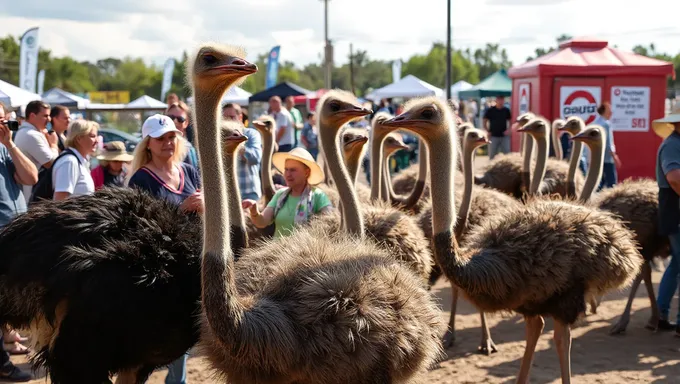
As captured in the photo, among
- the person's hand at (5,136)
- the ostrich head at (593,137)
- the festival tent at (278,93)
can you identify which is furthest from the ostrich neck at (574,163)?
the festival tent at (278,93)

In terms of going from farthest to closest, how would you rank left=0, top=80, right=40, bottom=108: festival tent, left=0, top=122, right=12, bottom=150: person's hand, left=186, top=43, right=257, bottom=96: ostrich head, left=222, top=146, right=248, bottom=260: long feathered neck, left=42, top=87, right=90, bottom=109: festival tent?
left=42, top=87, right=90, bottom=109: festival tent
left=0, top=80, right=40, bottom=108: festival tent
left=0, top=122, right=12, bottom=150: person's hand
left=222, top=146, right=248, bottom=260: long feathered neck
left=186, top=43, right=257, bottom=96: ostrich head

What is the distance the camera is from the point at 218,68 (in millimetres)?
3107

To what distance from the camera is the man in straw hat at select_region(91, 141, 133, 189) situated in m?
5.93

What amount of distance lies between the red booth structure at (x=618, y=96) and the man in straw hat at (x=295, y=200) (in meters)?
7.52

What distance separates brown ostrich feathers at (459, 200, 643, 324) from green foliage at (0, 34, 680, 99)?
153ft

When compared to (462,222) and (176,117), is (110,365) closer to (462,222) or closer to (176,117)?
(462,222)

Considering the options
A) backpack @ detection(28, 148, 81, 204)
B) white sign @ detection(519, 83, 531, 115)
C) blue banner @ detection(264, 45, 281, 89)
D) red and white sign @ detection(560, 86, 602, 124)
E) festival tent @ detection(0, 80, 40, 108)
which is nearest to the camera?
backpack @ detection(28, 148, 81, 204)

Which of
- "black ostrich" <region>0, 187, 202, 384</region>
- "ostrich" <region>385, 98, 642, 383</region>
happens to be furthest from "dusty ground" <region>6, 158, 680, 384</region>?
"black ostrich" <region>0, 187, 202, 384</region>

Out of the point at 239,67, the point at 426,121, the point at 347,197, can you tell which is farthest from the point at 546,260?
the point at 239,67

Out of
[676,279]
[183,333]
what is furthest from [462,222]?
[183,333]

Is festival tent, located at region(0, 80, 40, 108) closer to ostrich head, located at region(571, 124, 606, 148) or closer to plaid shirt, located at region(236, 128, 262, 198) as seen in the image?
plaid shirt, located at region(236, 128, 262, 198)

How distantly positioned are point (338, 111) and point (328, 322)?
1815 millimetres

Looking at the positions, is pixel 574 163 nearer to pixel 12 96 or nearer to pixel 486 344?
pixel 486 344

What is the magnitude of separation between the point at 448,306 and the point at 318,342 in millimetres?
4670
